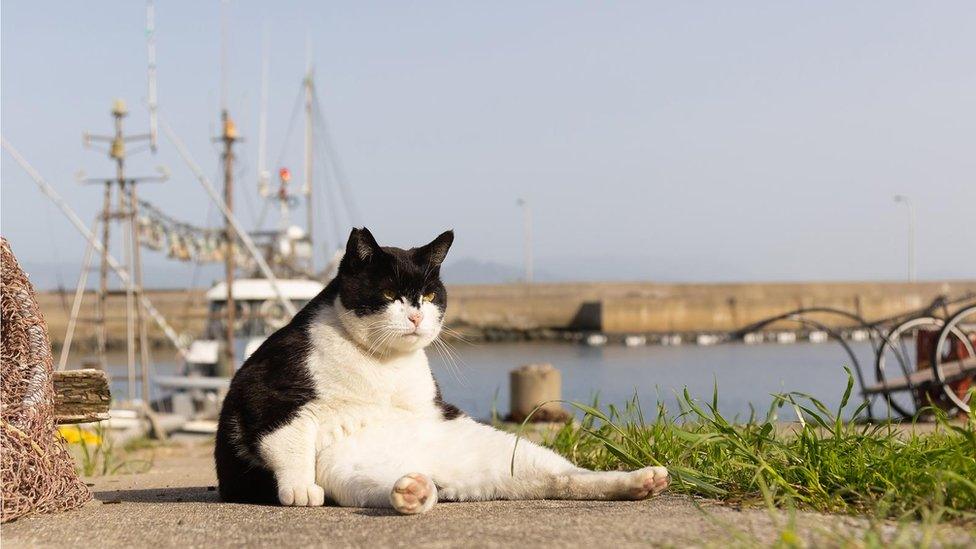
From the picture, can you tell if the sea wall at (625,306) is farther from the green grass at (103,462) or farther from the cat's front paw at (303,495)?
the cat's front paw at (303,495)

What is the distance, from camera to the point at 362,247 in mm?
4305

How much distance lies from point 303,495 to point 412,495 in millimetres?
674

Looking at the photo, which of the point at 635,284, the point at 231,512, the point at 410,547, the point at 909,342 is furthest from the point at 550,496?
the point at 635,284

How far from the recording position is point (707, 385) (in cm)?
2914

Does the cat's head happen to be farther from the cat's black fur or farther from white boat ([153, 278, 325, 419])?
white boat ([153, 278, 325, 419])

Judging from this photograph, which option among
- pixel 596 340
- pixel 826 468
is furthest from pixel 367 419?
pixel 596 340

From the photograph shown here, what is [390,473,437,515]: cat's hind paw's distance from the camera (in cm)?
364

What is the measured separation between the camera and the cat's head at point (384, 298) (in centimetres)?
425

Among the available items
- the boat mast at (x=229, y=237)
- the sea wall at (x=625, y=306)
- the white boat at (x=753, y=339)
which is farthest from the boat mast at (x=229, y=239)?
the white boat at (x=753, y=339)

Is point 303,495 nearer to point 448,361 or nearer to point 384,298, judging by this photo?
point 384,298

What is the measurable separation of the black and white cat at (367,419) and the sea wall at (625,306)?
4702 centimetres

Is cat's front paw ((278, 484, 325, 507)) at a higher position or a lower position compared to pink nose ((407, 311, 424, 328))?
lower

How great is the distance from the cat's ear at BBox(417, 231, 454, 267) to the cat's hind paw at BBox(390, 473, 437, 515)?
1.17m

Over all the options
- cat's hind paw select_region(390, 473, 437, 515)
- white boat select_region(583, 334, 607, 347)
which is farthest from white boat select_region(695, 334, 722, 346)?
cat's hind paw select_region(390, 473, 437, 515)
